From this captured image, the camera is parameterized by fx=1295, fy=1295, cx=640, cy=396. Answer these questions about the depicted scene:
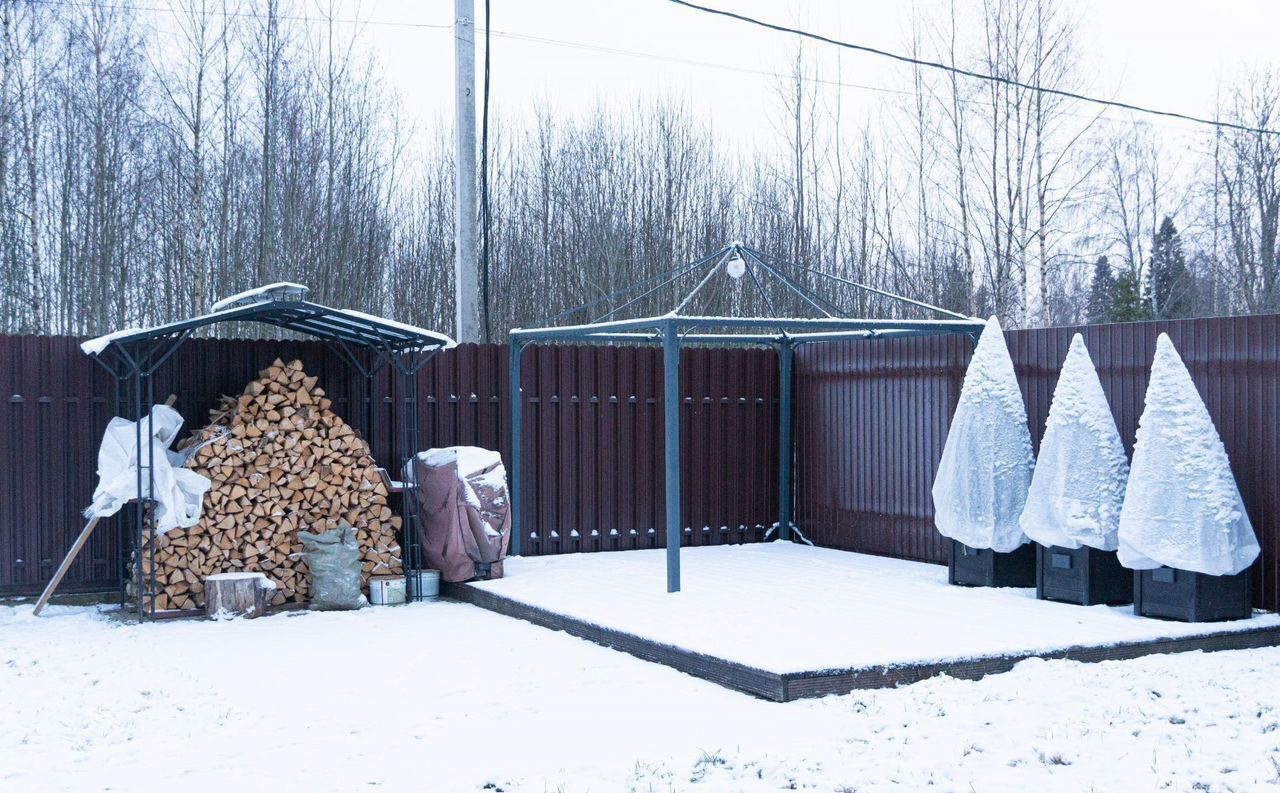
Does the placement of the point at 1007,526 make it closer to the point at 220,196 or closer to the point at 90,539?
the point at 90,539

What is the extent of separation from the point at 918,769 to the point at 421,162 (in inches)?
684

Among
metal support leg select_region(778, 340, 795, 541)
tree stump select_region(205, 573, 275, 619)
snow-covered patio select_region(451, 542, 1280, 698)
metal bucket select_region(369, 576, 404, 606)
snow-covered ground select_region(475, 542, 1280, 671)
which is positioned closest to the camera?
snow-covered patio select_region(451, 542, 1280, 698)

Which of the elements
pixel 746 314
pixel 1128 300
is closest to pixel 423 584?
pixel 746 314

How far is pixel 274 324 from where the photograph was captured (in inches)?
411

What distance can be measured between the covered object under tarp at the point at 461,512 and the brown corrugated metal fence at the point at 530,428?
2.84ft

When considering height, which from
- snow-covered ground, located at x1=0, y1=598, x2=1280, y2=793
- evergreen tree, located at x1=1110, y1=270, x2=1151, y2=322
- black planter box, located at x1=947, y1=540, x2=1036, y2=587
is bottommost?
snow-covered ground, located at x1=0, y1=598, x2=1280, y2=793

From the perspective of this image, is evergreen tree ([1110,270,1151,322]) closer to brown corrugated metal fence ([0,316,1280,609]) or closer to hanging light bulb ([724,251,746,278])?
brown corrugated metal fence ([0,316,1280,609])

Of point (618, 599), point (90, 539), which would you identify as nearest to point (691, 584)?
point (618, 599)

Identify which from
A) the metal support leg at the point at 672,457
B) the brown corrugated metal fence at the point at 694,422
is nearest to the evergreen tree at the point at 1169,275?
the brown corrugated metal fence at the point at 694,422

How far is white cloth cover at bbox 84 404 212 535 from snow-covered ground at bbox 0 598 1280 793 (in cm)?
150

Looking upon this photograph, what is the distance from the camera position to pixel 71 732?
20.0 ft

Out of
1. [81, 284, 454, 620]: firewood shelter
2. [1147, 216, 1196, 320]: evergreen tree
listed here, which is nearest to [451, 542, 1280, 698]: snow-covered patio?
[81, 284, 454, 620]: firewood shelter

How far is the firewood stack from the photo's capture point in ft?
31.6

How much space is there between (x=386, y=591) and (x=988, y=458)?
4693 millimetres
